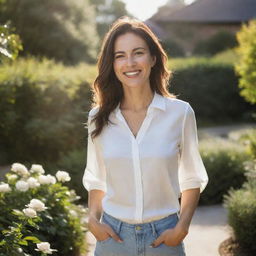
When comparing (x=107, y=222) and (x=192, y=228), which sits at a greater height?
(x=192, y=228)

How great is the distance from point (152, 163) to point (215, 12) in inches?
1438

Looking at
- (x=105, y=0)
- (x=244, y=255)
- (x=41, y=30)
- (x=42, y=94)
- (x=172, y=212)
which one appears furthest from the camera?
(x=105, y=0)

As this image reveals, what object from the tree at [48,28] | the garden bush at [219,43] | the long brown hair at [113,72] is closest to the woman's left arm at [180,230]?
the long brown hair at [113,72]

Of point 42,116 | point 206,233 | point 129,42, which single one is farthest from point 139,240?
point 42,116

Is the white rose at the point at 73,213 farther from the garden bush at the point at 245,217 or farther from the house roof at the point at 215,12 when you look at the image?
the house roof at the point at 215,12

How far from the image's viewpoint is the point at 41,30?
742 inches

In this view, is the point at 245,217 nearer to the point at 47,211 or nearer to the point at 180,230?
the point at 47,211

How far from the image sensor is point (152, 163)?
2.34 meters

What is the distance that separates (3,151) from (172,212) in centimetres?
714

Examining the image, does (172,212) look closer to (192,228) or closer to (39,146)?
A: (192,228)

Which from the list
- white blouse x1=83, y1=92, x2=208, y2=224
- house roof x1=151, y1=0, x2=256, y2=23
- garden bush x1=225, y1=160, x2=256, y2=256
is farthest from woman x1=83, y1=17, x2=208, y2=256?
house roof x1=151, y1=0, x2=256, y2=23

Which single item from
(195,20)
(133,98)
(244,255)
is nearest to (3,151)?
(244,255)

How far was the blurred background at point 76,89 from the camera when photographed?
7.41 m

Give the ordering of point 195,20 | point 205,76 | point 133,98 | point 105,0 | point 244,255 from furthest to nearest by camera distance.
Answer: point 105,0, point 195,20, point 205,76, point 244,255, point 133,98
